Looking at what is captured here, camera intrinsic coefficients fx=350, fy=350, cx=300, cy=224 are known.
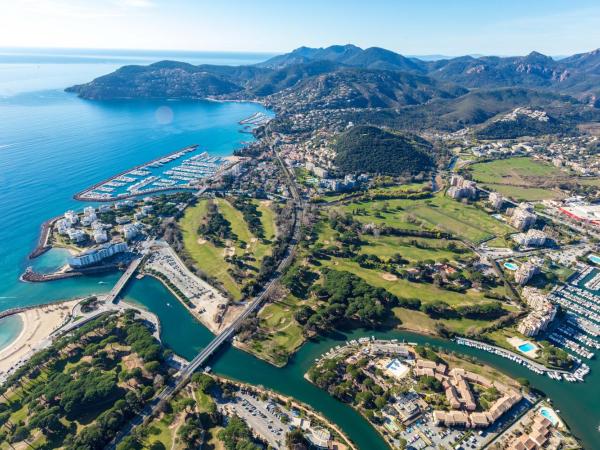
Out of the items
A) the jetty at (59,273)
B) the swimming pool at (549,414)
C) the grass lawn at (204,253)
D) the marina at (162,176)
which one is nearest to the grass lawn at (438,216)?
the grass lawn at (204,253)

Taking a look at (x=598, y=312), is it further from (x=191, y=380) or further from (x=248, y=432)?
(x=191, y=380)

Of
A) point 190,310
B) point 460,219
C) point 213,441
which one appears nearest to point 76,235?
point 190,310

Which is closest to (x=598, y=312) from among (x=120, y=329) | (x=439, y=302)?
(x=439, y=302)

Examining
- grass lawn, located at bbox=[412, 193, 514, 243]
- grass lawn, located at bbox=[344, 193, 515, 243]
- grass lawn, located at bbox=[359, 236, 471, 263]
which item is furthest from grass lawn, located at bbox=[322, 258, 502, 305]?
grass lawn, located at bbox=[412, 193, 514, 243]

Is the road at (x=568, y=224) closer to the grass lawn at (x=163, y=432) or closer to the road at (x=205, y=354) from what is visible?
the road at (x=205, y=354)

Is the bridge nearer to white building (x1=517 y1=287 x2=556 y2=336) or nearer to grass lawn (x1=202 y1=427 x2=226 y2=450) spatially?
grass lawn (x1=202 y1=427 x2=226 y2=450)
